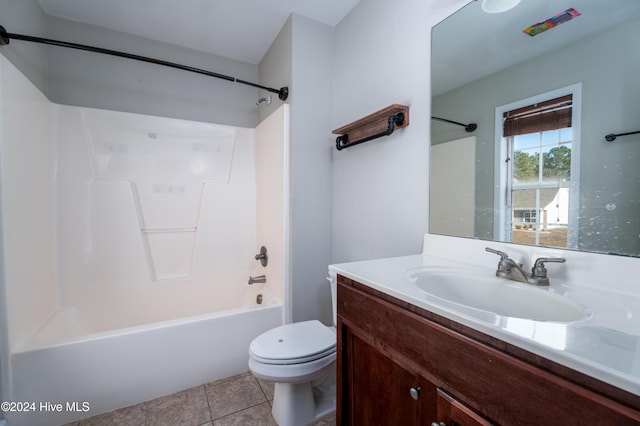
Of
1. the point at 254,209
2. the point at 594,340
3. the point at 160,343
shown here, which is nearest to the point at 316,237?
the point at 254,209

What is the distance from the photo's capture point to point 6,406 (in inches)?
49.7

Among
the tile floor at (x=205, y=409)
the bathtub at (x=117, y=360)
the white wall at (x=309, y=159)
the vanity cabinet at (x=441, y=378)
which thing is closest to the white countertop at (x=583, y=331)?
the vanity cabinet at (x=441, y=378)

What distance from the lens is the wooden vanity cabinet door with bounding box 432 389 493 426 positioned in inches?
22.3

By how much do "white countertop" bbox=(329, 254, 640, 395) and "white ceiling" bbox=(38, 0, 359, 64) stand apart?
1.89 m

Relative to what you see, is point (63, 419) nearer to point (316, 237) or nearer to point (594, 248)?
point (316, 237)

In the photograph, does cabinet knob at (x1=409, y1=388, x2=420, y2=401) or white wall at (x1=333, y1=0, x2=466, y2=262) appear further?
white wall at (x1=333, y1=0, x2=466, y2=262)

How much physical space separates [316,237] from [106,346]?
1.37m

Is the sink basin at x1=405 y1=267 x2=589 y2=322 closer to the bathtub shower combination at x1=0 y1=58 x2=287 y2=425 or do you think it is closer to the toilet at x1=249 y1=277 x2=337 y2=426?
the toilet at x1=249 y1=277 x2=337 y2=426

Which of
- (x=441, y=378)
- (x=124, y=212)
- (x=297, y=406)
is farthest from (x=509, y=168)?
(x=124, y=212)

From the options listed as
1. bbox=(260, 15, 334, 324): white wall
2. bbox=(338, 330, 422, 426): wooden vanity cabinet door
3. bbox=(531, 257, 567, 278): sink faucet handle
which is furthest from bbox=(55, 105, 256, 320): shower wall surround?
→ bbox=(531, 257, 567, 278): sink faucet handle

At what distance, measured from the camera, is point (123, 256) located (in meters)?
2.03

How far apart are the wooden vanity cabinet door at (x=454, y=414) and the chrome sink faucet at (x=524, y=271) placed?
0.45 metres

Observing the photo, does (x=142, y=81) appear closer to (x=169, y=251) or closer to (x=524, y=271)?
(x=169, y=251)

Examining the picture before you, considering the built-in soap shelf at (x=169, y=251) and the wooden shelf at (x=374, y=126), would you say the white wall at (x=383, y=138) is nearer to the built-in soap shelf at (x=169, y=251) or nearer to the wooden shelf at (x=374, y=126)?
the wooden shelf at (x=374, y=126)
